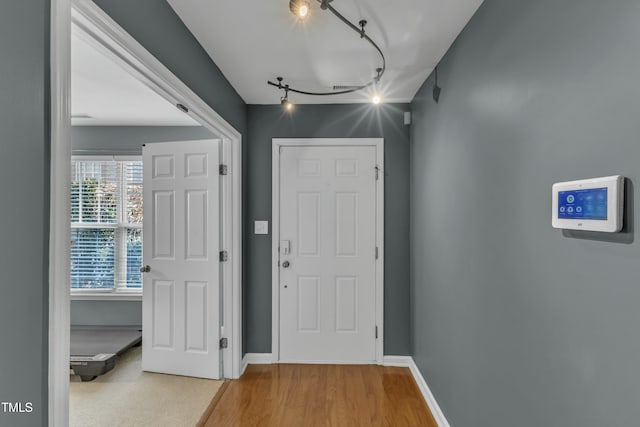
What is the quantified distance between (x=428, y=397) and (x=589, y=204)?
6.99 ft

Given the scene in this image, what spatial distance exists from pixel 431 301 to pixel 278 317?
4.83ft

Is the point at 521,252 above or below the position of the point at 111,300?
above

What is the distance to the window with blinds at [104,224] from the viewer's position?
3.95 meters

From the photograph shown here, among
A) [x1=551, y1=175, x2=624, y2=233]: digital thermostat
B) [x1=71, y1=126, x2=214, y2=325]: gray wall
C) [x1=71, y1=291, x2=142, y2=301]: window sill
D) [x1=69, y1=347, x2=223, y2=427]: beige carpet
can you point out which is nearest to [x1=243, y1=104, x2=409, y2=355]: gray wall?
[x1=69, y1=347, x2=223, y2=427]: beige carpet

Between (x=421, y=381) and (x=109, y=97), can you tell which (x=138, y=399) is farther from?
(x=109, y=97)

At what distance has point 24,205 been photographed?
2.81 ft

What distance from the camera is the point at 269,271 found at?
3.19m

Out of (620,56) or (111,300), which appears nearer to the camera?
(620,56)

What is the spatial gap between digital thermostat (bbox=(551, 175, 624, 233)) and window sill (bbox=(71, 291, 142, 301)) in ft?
13.7

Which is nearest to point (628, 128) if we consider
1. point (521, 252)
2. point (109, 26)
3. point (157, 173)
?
point (521, 252)

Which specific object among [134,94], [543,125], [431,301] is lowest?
[431,301]

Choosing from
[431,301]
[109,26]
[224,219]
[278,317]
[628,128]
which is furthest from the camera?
[278,317]

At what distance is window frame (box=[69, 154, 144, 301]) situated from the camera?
3.89 meters

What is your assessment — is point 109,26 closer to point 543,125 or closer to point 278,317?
point 543,125
